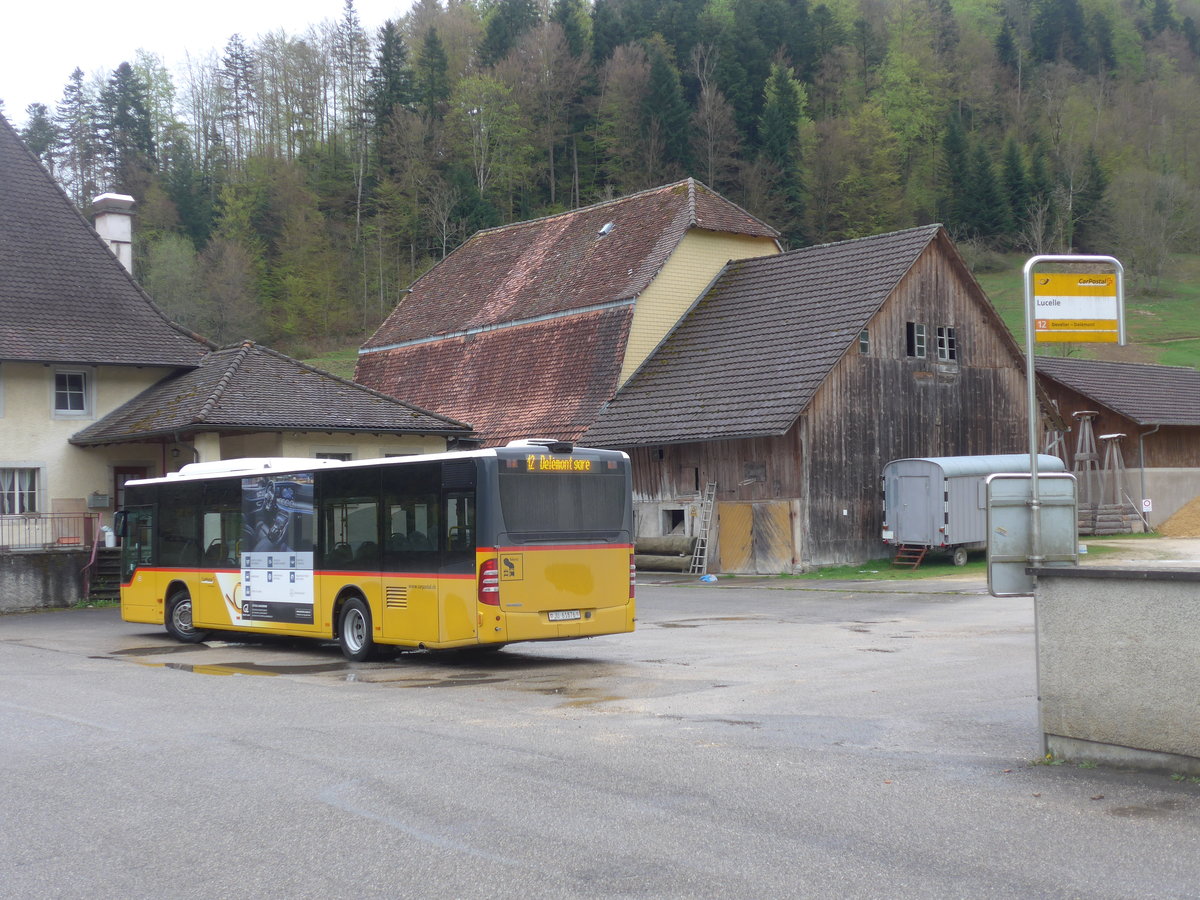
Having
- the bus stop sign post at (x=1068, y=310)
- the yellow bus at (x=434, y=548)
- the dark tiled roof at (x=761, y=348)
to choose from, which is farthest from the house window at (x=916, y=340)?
the bus stop sign post at (x=1068, y=310)

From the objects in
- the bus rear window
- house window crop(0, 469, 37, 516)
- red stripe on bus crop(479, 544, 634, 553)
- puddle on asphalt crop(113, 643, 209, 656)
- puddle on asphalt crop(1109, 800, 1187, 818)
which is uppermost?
house window crop(0, 469, 37, 516)

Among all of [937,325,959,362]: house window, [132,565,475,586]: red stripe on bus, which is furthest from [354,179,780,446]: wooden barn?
[132,565,475,586]: red stripe on bus

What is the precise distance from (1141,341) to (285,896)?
7634 centimetres

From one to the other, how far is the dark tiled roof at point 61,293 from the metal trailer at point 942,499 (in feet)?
60.5

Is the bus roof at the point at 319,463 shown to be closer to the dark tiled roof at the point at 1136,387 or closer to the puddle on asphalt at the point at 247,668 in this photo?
the puddle on asphalt at the point at 247,668

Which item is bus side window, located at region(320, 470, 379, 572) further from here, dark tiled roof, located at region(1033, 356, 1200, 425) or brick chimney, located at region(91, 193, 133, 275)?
dark tiled roof, located at region(1033, 356, 1200, 425)

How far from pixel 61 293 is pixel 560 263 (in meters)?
17.9

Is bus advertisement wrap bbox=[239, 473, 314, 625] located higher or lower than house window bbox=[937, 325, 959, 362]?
lower

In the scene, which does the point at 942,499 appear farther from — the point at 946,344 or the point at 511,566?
the point at 511,566

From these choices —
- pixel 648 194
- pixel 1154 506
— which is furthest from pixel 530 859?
pixel 1154 506

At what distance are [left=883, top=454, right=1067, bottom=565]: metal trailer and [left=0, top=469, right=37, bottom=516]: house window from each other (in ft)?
70.1

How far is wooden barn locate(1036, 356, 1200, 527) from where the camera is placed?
44969 millimetres

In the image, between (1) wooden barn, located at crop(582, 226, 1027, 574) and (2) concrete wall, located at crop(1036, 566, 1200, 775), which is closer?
(2) concrete wall, located at crop(1036, 566, 1200, 775)

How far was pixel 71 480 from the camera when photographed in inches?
1288
